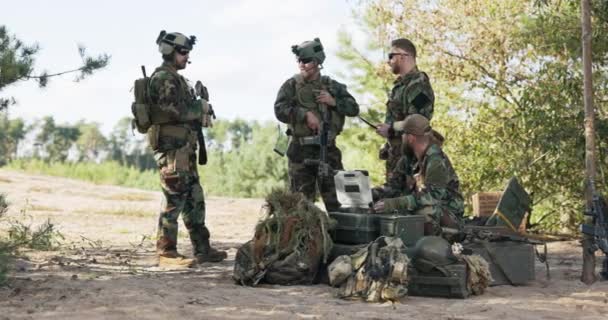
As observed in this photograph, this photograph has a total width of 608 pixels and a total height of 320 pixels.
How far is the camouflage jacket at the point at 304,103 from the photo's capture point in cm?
782

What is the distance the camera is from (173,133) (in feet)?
24.4

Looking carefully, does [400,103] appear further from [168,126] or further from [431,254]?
[168,126]

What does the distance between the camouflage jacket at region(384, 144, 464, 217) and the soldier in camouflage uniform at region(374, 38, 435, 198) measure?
1.69ft

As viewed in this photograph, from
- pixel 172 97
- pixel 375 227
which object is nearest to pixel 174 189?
pixel 172 97

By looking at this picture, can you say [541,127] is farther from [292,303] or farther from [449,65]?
[292,303]

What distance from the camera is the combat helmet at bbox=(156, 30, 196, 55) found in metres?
7.38

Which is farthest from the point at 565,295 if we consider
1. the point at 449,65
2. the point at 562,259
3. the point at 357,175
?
the point at 449,65

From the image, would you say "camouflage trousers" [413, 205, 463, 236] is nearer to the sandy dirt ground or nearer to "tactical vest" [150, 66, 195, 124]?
the sandy dirt ground

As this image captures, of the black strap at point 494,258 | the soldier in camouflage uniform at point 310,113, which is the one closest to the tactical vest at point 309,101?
the soldier in camouflage uniform at point 310,113

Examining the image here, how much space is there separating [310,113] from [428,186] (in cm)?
160

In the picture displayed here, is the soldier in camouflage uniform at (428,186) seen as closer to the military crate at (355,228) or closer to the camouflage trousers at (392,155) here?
the military crate at (355,228)

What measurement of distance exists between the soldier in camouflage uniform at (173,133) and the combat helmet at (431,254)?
2239mm

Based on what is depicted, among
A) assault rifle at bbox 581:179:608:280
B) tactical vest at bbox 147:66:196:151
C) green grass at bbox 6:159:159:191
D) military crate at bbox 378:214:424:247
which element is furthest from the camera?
green grass at bbox 6:159:159:191

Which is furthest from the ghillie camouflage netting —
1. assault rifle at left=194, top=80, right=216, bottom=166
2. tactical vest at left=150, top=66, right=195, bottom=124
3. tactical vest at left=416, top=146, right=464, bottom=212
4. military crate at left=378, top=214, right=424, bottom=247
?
tactical vest at left=150, top=66, right=195, bottom=124
